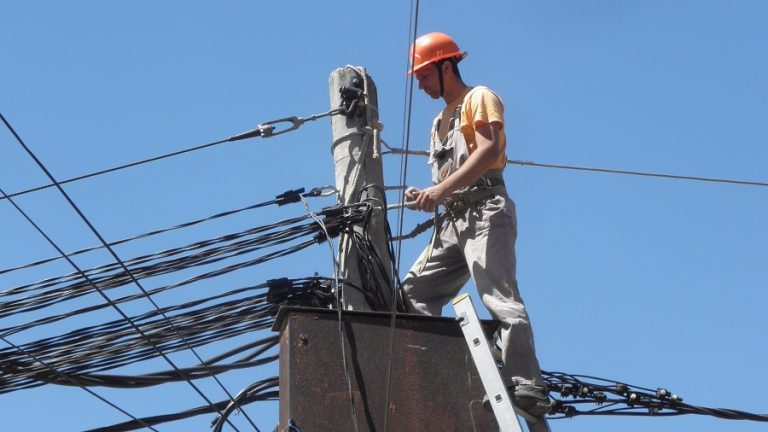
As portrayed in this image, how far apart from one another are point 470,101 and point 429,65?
468mm

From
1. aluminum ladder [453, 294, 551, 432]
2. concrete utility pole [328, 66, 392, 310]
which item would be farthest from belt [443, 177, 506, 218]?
aluminum ladder [453, 294, 551, 432]

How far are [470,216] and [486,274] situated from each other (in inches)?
14.9

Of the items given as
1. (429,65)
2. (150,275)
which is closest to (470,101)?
(429,65)

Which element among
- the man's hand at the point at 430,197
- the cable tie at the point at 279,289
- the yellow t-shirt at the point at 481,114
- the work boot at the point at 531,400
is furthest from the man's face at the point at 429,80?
the work boot at the point at 531,400

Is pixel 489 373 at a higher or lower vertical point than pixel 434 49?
lower

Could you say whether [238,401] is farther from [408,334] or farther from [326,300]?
[408,334]

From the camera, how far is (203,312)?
21.7ft

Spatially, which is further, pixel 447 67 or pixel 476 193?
pixel 447 67

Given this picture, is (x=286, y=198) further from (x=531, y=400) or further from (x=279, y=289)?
(x=531, y=400)

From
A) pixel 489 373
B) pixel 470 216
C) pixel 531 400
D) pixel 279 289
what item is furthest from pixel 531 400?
pixel 279 289

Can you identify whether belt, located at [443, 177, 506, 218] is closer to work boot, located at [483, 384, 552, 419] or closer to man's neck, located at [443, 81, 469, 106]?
man's neck, located at [443, 81, 469, 106]

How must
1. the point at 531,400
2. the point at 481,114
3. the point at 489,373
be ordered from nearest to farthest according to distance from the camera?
the point at 489,373, the point at 531,400, the point at 481,114

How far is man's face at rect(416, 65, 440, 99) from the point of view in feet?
20.8

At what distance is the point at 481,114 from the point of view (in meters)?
5.87
